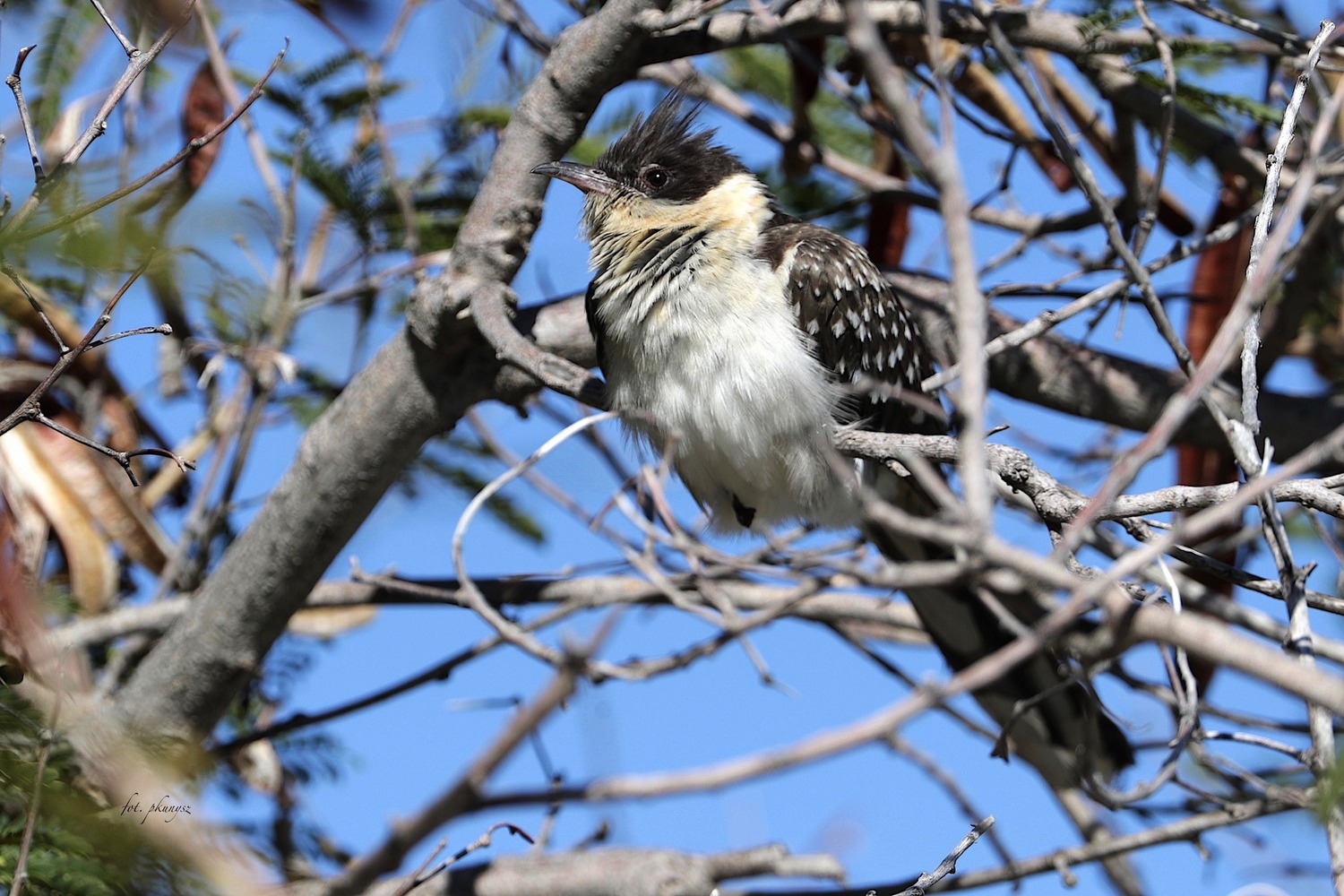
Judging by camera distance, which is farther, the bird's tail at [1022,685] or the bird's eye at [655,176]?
the bird's eye at [655,176]

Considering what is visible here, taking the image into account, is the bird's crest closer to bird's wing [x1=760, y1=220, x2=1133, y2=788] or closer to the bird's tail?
bird's wing [x1=760, y1=220, x2=1133, y2=788]

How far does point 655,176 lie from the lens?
4.04 meters

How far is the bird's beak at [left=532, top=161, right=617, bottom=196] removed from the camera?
3.76m

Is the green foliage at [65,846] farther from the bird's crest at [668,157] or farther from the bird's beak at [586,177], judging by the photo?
the bird's crest at [668,157]

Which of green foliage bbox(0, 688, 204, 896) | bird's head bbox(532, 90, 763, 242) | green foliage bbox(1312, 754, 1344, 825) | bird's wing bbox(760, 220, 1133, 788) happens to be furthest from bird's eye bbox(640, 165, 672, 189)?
green foliage bbox(1312, 754, 1344, 825)

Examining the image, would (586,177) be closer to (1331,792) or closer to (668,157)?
(668,157)

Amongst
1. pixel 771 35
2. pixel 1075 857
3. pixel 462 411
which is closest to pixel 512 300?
pixel 462 411

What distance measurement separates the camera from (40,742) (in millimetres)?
1955

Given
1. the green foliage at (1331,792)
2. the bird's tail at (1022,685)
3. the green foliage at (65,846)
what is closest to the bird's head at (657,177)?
the bird's tail at (1022,685)

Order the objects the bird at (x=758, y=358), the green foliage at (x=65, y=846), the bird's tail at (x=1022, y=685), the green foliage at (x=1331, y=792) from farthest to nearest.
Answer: the bird's tail at (x=1022, y=685) → the bird at (x=758, y=358) → the green foliage at (x=65, y=846) → the green foliage at (x=1331, y=792)

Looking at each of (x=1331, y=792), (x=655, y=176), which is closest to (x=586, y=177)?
(x=655, y=176)

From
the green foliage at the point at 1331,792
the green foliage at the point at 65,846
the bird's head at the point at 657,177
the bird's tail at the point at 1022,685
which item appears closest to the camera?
the green foliage at the point at 1331,792

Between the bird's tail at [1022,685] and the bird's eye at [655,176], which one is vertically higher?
A: the bird's eye at [655,176]

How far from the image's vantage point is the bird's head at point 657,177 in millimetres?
3968
